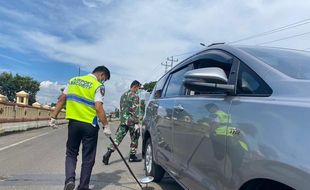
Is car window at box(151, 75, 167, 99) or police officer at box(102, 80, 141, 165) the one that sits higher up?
car window at box(151, 75, 167, 99)

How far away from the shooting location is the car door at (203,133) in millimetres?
3764

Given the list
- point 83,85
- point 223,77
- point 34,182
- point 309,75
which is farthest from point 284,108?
point 34,182

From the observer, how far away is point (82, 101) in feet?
21.2

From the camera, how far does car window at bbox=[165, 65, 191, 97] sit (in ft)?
19.1

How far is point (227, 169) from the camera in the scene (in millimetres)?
3525

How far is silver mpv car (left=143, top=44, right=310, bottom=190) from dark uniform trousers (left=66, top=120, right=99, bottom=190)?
141cm

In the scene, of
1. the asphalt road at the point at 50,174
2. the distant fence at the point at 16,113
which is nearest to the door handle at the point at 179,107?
the asphalt road at the point at 50,174

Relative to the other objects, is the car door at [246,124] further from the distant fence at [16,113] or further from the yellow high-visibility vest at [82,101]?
the distant fence at [16,113]

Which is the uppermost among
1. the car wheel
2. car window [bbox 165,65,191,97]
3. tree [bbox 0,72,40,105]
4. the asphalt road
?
tree [bbox 0,72,40,105]

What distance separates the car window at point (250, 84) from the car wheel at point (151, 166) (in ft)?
11.4

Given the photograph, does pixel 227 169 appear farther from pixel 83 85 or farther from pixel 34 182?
pixel 34 182

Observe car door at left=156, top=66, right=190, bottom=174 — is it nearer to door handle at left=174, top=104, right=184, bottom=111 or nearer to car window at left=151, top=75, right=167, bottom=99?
door handle at left=174, top=104, right=184, bottom=111

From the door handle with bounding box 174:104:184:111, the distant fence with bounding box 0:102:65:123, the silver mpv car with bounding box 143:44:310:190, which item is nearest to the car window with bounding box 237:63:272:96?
the silver mpv car with bounding box 143:44:310:190

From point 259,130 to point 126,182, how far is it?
4737 millimetres
